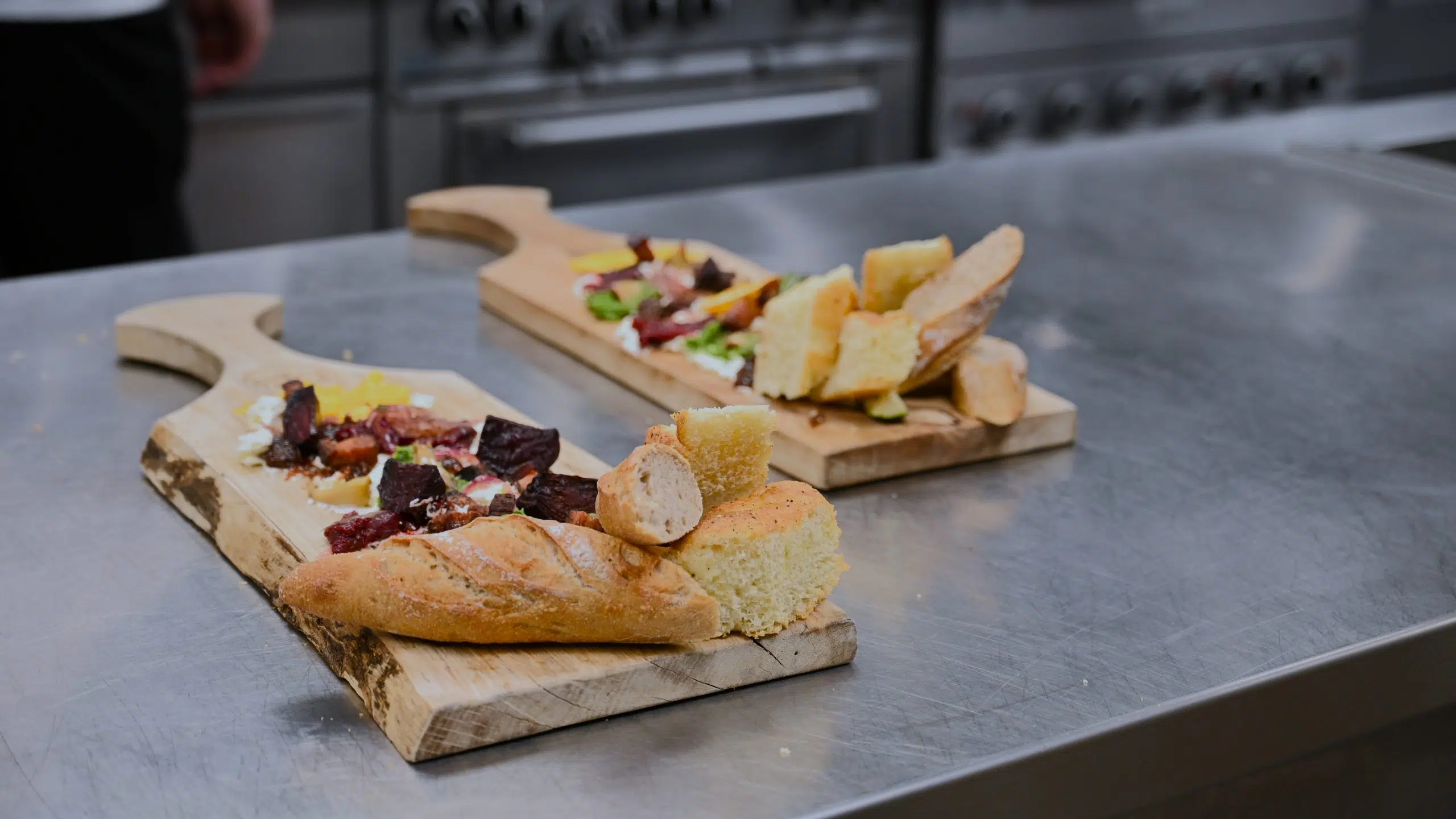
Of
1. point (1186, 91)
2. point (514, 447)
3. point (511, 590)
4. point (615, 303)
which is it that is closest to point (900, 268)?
point (615, 303)

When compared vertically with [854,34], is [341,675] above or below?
below

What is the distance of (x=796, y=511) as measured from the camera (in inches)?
42.4

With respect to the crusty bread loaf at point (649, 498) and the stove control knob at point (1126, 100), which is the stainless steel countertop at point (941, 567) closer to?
the crusty bread loaf at point (649, 498)

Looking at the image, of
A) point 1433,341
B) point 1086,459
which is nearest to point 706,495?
point 1086,459

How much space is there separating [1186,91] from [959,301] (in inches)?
121

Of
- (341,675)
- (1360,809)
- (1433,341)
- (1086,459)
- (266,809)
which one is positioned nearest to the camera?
(266,809)

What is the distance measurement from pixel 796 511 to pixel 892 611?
0.16 meters

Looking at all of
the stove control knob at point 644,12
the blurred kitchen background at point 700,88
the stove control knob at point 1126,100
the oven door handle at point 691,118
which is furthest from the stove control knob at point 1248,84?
the stove control knob at point 644,12

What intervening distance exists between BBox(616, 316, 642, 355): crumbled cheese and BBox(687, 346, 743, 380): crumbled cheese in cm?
6

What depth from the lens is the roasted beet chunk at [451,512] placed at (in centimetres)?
114

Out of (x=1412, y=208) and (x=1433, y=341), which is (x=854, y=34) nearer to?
(x=1412, y=208)

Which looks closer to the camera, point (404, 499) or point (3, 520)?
point (404, 499)

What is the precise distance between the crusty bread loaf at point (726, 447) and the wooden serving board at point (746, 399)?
0.26m

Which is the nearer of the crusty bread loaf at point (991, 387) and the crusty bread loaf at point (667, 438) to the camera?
the crusty bread loaf at point (667, 438)
